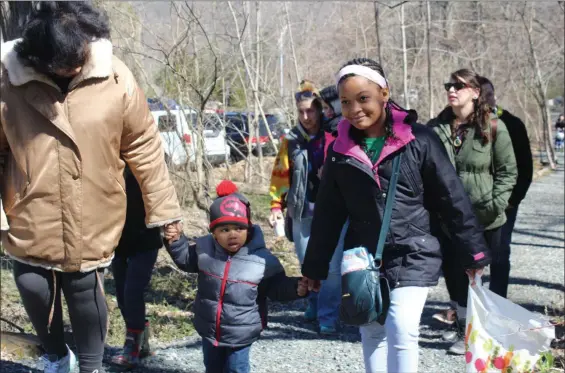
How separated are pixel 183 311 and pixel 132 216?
1.90 meters

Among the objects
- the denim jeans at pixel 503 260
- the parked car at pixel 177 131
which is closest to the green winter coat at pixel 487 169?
the denim jeans at pixel 503 260

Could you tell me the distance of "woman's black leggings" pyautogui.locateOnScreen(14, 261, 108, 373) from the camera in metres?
3.17

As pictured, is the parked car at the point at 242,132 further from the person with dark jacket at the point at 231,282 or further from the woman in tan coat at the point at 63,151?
the woman in tan coat at the point at 63,151

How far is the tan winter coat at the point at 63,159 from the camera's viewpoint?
3039 millimetres

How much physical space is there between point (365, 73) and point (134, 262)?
6.49ft

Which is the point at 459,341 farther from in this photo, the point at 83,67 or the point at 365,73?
the point at 83,67

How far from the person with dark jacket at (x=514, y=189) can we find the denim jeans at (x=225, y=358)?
2.21 meters

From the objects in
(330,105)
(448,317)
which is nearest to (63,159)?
(330,105)

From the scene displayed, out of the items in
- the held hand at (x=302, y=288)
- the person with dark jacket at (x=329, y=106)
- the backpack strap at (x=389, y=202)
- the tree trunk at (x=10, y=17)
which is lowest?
the held hand at (x=302, y=288)

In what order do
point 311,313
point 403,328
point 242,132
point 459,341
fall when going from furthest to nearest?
point 242,132 < point 311,313 < point 459,341 < point 403,328

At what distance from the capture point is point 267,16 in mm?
12219

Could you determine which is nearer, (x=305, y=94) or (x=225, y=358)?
(x=225, y=358)

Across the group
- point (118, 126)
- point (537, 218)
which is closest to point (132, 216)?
point (118, 126)

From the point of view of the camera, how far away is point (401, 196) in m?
3.13
